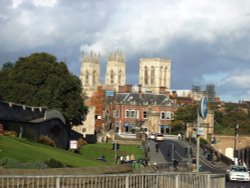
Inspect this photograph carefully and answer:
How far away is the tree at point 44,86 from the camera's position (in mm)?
86875

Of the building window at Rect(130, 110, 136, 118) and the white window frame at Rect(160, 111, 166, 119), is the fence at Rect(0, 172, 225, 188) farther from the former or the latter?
the white window frame at Rect(160, 111, 166, 119)

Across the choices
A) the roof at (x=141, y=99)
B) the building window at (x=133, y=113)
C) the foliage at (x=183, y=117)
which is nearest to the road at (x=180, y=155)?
the foliage at (x=183, y=117)

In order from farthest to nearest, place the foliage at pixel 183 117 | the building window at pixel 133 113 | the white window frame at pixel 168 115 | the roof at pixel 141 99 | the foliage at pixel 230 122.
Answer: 1. the white window frame at pixel 168 115
2. the roof at pixel 141 99
3. the building window at pixel 133 113
4. the foliage at pixel 230 122
5. the foliage at pixel 183 117

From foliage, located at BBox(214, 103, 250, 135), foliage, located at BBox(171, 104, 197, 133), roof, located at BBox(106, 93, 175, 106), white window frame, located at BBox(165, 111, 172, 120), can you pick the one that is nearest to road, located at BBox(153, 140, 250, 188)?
foliage, located at BBox(171, 104, 197, 133)

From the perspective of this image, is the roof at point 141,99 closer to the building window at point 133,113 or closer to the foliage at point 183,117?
the building window at point 133,113

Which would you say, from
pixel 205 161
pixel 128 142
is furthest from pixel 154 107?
pixel 205 161

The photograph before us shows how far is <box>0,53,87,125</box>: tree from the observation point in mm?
86875

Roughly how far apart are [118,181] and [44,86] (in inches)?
2808

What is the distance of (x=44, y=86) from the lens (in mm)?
88125

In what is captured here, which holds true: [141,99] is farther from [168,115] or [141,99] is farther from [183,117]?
[183,117]

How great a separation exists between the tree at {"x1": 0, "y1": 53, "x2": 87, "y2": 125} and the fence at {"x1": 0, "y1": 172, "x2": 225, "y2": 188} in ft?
215

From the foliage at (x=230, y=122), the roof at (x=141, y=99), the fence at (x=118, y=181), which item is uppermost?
the roof at (x=141, y=99)

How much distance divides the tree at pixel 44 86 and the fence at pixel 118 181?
6547 centimetres

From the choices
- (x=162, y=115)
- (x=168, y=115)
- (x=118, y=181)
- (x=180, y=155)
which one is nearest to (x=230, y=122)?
(x=168, y=115)
